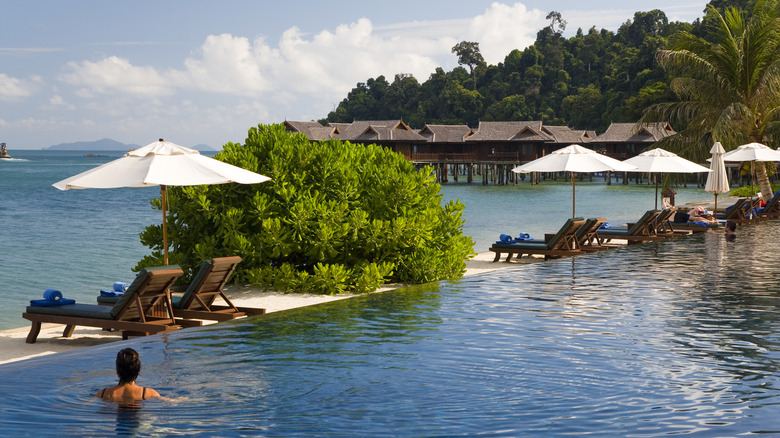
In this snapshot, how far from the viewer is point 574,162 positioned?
1791 centimetres

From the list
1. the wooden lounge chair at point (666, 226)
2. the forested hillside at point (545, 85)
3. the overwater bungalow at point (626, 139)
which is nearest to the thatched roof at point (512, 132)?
the overwater bungalow at point (626, 139)

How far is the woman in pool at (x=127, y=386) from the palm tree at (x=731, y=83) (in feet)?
86.9

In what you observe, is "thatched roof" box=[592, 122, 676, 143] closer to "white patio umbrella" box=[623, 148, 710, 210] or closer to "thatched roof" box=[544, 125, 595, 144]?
"thatched roof" box=[544, 125, 595, 144]

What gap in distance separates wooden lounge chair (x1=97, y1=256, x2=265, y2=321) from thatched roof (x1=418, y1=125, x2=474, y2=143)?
241 ft

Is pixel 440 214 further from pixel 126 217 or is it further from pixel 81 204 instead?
pixel 81 204

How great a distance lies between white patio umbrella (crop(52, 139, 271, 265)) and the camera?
925cm

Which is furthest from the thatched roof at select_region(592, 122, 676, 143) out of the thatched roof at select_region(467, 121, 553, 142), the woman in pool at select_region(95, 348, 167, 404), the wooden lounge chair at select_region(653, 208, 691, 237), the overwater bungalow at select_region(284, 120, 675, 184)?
the woman in pool at select_region(95, 348, 167, 404)

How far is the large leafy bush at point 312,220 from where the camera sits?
12219 mm

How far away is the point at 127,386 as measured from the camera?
6270 mm

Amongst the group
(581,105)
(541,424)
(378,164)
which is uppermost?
(581,105)

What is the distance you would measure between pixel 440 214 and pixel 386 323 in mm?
4726

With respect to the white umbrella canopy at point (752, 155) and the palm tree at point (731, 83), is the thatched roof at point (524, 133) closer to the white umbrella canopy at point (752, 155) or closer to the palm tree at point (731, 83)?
the palm tree at point (731, 83)

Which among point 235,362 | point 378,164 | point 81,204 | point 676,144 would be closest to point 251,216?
point 378,164

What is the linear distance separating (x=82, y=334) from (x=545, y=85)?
114m
